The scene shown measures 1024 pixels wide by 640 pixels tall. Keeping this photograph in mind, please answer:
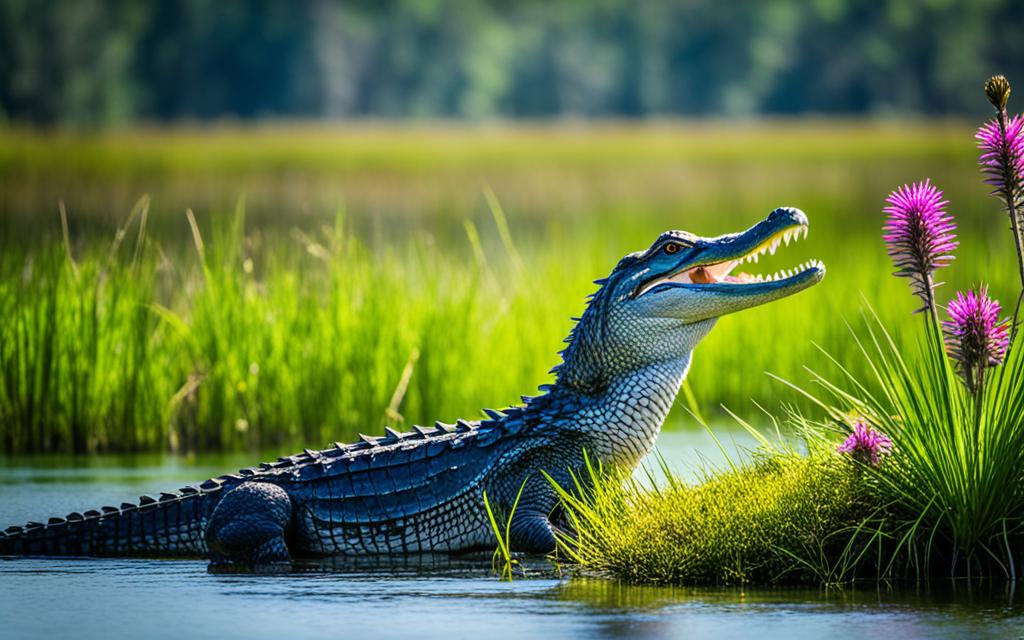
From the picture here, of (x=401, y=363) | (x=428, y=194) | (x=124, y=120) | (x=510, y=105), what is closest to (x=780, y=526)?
(x=401, y=363)

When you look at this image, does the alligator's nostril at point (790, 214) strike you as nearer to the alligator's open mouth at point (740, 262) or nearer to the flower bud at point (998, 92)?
the alligator's open mouth at point (740, 262)

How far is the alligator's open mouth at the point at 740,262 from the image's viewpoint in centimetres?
743

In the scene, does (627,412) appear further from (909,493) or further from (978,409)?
(978,409)

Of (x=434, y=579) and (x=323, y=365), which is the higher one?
(x=323, y=365)

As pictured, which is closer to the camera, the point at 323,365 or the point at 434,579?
the point at 434,579

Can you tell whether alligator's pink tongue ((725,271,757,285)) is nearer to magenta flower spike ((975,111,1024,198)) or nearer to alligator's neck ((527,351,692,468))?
alligator's neck ((527,351,692,468))

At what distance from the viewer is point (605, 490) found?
7.78 meters

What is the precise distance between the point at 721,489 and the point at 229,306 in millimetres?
5493

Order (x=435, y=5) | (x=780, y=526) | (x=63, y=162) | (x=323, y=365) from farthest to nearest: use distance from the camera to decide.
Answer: (x=435, y=5)
(x=63, y=162)
(x=323, y=365)
(x=780, y=526)

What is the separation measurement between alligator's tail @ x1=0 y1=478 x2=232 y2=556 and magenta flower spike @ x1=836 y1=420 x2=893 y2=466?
122 inches

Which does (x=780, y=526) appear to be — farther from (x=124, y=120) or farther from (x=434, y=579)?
(x=124, y=120)

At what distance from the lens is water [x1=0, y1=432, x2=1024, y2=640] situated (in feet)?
19.1

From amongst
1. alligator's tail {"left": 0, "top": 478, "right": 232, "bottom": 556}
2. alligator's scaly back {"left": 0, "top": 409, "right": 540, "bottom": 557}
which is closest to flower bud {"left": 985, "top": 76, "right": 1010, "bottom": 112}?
alligator's scaly back {"left": 0, "top": 409, "right": 540, "bottom": 557}

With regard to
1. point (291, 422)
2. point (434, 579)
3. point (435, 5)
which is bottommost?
point (434, 579)
